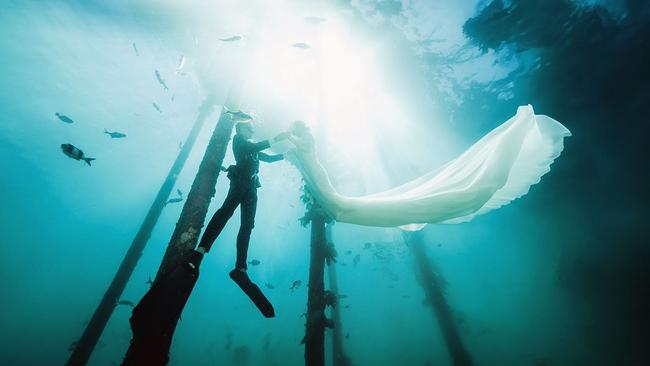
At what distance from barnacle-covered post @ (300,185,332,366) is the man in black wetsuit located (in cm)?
138

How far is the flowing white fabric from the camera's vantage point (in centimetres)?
329

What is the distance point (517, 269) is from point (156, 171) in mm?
60697

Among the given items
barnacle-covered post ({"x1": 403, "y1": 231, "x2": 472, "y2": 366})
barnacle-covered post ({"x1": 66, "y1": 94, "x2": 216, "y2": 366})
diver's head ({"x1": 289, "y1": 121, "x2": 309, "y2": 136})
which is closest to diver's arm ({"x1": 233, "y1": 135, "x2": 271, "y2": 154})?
diver's head ({"x1": 289, "y1": 121, "x2": 309, "y2": 136})

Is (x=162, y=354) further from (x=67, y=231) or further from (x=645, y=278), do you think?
(x=67, y=231)

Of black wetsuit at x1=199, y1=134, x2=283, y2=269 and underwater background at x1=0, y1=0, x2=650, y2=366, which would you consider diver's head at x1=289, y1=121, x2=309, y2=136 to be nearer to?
black wetsuit at x1=199, y1=134, x2=283, y2=269

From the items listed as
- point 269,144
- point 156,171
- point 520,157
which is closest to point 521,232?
point 520,157

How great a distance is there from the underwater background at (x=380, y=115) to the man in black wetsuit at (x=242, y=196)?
3.00 m

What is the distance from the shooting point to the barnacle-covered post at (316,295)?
5531mm

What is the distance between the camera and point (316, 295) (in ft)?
19.9

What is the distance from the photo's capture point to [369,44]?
39.2 feet

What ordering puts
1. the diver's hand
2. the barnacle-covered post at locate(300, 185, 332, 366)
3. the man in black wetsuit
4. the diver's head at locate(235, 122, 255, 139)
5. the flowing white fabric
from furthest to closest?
the barnacle-covered post at locate(300, 185, 332, 366)
the diver's head at locate(235, 122, 255, 139)
the diver's hand
the flowing white fabric
the man in black wetsuit

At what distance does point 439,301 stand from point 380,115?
9935 millimetres

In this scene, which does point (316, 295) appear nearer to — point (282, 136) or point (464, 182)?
point (282, 136)

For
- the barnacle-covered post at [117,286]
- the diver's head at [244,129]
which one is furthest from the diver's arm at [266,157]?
the barnacle-covered post at [117,286]
